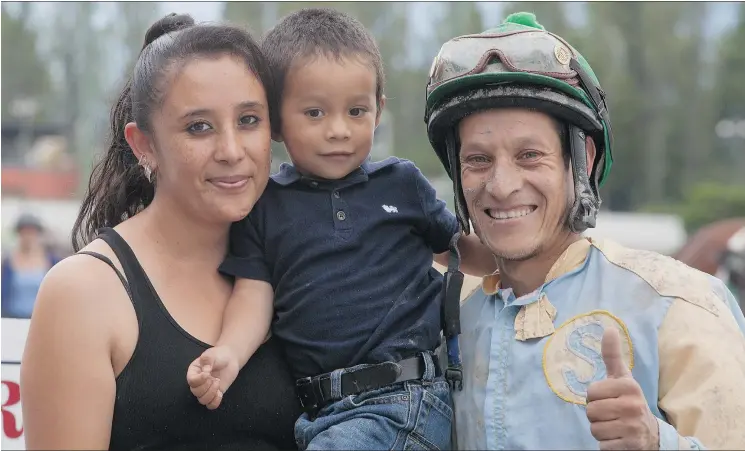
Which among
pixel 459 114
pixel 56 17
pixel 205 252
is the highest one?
pixel 56 17

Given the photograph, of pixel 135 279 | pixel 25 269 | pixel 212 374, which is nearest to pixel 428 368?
pixel 212 374

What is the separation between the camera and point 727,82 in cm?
3775

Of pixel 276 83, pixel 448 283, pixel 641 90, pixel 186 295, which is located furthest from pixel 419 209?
pixel 641 90

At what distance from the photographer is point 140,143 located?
316cm

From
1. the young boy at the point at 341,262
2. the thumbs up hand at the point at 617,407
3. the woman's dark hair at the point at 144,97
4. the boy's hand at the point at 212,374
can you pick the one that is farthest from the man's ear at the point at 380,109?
the thumbs up hand at the point at 617,407

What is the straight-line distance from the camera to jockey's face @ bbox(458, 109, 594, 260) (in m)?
3.04

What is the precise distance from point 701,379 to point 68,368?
1822mm

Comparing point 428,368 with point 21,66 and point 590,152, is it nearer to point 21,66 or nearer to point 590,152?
point 590,152

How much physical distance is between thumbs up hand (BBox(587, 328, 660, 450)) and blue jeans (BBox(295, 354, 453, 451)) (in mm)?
705

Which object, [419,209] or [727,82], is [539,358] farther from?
[727,82]

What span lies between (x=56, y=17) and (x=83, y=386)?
33.7 m

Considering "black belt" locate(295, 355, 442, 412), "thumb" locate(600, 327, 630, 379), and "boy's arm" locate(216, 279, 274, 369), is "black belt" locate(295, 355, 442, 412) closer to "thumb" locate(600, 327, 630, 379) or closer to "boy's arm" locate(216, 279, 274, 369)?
"boy's arm" locate(216, 279, 274, 369)

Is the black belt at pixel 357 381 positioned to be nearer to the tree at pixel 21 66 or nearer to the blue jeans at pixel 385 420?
the blue jeans at pixel 385 420

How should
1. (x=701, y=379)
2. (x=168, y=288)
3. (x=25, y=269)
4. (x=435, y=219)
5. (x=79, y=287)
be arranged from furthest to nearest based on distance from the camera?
(x=25, y=269) < (x=435, y=219) < (x=168, y=288) < (x=79, y=287) < (x=701, y=379)
